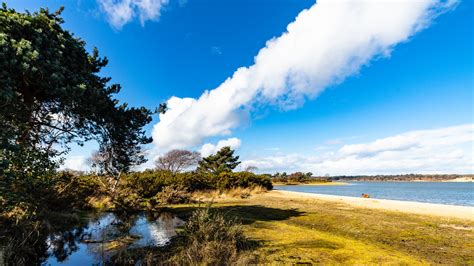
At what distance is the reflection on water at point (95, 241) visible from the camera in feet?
22.1

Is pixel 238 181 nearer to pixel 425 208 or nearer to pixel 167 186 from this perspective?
pixel 167 186

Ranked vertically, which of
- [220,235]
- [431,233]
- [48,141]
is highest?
[48,141]

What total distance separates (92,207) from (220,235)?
12.7 m

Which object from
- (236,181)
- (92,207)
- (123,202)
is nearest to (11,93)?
(123,202)

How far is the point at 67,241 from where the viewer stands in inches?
336

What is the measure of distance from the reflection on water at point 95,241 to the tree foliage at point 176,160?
41.6 m

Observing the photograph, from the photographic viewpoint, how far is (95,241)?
842cm

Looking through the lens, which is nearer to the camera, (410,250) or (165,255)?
(165,255)

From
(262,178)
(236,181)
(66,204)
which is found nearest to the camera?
(66,204)

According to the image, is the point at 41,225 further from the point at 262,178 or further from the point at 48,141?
the point at 262,178

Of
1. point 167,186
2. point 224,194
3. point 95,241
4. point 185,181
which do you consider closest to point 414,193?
point 224,194

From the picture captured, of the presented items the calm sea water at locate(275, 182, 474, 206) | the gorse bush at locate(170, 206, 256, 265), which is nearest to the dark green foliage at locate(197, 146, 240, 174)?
the calm sea water at locate(275, 182, 474, 206)

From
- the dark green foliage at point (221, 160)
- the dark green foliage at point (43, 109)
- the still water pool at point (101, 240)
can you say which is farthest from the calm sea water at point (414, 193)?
the dark green foliage at point (43, 109)

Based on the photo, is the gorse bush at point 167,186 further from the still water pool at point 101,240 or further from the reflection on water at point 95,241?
the reflection on water at point 95,241
